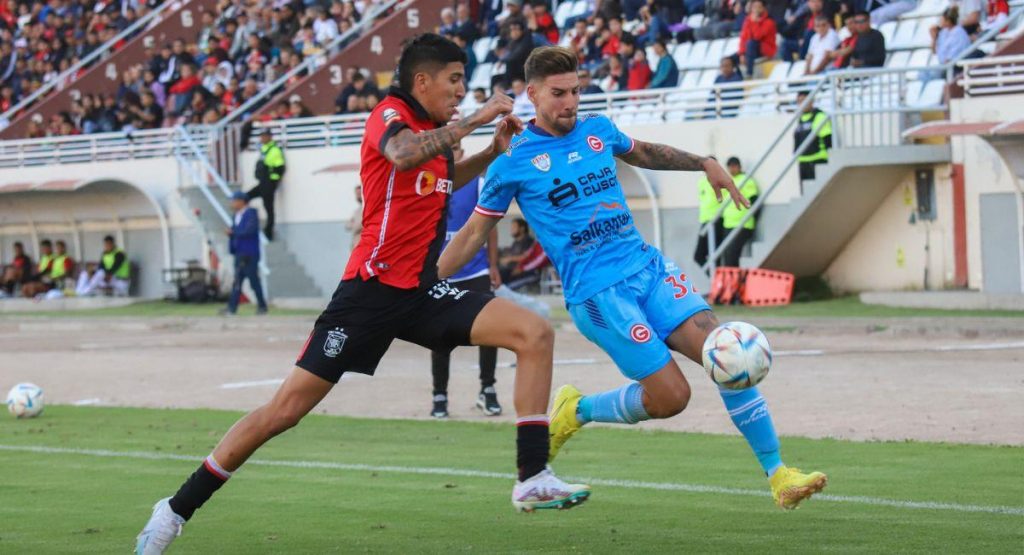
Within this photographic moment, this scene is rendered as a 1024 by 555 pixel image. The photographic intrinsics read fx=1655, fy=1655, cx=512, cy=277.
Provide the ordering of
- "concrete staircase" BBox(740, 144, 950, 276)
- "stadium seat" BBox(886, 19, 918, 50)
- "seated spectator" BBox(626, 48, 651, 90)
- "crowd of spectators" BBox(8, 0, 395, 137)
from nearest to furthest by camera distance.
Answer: "concrete staircase" BBox(740, 144, 950, 276), "stadium seat" BBox(886, 19, 918, 50), "seated spectator" BBox(626, 48, 651, 90), "crowd of spectators" BBox(8, 0, 395, 137)

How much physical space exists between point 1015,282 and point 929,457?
13.4 m

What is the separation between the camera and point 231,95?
118 feet

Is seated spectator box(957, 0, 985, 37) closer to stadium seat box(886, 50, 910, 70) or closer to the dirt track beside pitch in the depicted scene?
stadium seat box(886, 50, 910, 70)

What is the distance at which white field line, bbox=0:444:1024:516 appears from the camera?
775 centimetres

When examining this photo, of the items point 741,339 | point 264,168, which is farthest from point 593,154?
point 264,168

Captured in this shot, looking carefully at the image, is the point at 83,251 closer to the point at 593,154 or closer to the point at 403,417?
the point at 403,417

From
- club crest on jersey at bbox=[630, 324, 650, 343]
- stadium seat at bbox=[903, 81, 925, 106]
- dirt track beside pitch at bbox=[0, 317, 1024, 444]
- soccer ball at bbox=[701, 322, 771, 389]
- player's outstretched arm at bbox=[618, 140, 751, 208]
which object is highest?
stadium seat at bbox=[903, 81, 925, 106]

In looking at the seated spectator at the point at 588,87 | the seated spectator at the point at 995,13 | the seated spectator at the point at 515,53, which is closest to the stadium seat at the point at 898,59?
the seated spectator at the point at 995,13

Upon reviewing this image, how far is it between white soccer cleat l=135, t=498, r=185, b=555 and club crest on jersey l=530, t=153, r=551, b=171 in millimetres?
2407

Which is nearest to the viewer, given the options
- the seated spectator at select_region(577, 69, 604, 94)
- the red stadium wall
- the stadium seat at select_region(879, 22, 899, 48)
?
the stadium seat at select_region(879, 22, 899, 48)

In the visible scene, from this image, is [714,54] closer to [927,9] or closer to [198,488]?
[927,9]

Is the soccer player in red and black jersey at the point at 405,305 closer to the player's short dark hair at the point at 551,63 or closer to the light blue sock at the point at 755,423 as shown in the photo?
the player's short dark hair at the point at 551,63

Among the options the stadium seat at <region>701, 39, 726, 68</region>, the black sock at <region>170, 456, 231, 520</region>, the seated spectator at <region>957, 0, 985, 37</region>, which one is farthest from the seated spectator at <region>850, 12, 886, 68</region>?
the black sock at <region>170, 456, 231, 520</region>

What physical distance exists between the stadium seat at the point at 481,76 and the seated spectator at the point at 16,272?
39.6 ft
